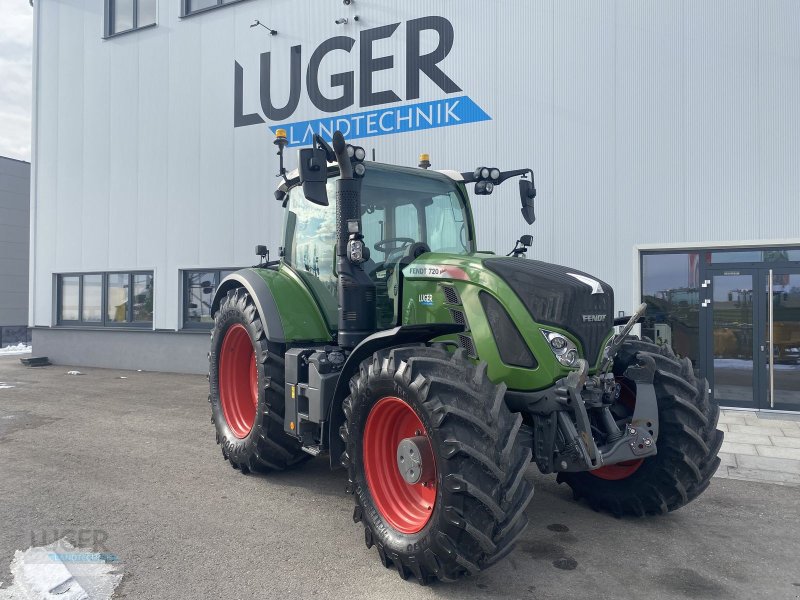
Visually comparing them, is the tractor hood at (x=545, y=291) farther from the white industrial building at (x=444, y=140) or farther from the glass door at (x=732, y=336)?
the glass door at (x=732, y=336)

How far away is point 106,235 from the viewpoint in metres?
13.4

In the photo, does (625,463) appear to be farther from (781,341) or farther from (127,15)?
(127,15)

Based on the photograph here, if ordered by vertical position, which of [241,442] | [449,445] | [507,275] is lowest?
[241,442]

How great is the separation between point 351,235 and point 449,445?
181cm

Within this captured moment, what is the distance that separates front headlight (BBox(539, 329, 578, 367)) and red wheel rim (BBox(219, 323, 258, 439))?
10.3 ft

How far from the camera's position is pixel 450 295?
3861 mm

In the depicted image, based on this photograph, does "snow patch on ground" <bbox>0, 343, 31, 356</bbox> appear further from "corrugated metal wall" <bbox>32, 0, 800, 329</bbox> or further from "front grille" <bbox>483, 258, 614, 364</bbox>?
"front grille" <bbox>483, 258, 614, 364</bbox>

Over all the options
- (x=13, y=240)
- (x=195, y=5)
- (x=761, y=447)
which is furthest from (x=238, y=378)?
(x=13, y=240)

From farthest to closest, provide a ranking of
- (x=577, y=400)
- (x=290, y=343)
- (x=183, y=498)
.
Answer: (x=290, y=343) < (x=183, y=498) < (x=577, y=400)

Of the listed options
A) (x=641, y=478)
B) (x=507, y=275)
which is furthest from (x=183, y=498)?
(x=641, y=478)

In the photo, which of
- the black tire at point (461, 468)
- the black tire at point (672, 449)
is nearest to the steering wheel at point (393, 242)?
the black tire at point (461, 468)

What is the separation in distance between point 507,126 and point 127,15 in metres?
9.27

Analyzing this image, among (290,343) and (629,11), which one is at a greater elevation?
(629,11)

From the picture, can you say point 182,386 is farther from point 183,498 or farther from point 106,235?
point 183,498
